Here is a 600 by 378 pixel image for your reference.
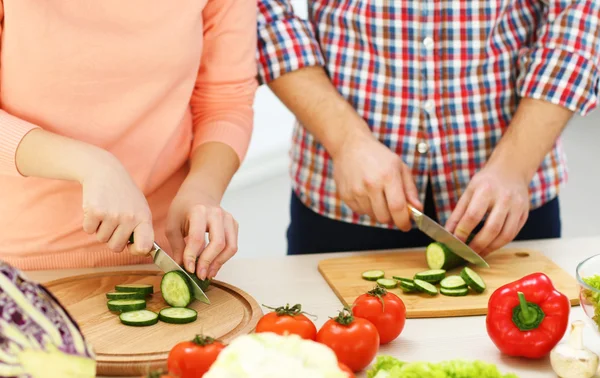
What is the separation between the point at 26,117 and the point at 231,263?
1.87 ft

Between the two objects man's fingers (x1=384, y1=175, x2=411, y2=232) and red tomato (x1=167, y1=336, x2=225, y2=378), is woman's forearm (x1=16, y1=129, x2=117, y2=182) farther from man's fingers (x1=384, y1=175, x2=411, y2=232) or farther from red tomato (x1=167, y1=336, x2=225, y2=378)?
man's fingers (x1=384, y1=175, x2=411, y2=232)

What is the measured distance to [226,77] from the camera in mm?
1863

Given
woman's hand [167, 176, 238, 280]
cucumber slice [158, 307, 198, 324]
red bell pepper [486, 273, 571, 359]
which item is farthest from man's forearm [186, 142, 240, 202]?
red bell pepper [486, 273, 571, 359]

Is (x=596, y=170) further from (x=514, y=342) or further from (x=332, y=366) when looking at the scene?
(x=332, y=366)

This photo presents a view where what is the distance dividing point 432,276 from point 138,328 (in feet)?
2.07

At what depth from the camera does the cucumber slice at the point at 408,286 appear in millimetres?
1717

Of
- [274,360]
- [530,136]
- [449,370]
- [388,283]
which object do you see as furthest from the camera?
[530,136]

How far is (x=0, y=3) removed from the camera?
4.85ft

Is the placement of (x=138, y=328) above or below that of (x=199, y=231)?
below

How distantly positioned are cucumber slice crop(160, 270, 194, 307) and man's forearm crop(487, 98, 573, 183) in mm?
810

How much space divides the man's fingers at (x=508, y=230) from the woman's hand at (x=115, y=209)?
83cm

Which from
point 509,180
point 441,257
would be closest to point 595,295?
point 441,257

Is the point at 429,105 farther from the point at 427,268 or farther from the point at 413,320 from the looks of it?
the point at 413,320

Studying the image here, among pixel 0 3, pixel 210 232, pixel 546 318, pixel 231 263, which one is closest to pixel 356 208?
pixel 231 263
